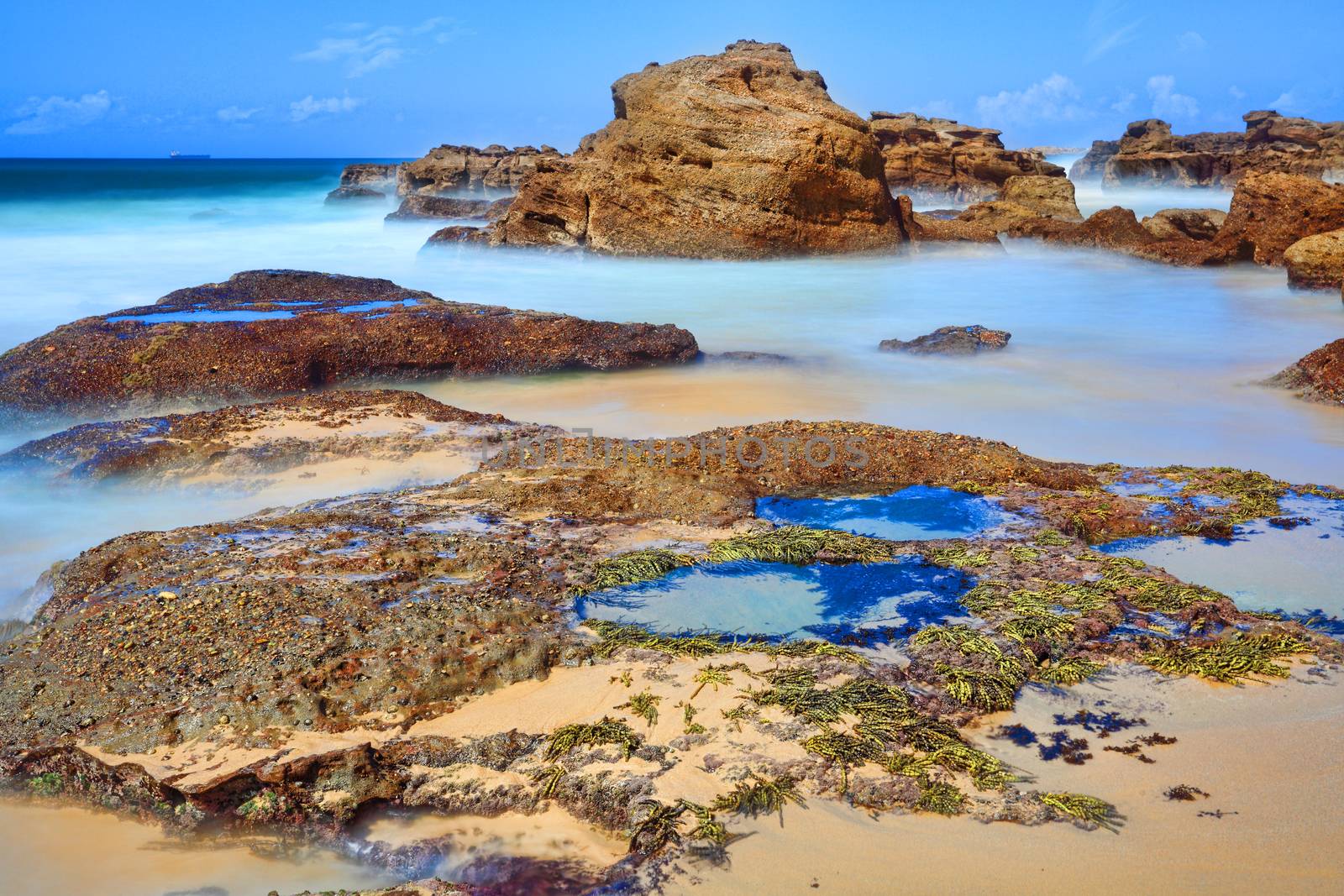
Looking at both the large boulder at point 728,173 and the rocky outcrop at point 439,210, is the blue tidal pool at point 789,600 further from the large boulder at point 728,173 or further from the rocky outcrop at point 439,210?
the rocky outcrop at point 439,210

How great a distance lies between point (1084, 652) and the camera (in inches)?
143

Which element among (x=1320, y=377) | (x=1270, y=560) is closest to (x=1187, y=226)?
(x=1320, y=377)

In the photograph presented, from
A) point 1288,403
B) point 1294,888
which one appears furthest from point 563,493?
point 1288,403

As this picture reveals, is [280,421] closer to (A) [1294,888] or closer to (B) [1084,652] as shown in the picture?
(B) [1084,652]

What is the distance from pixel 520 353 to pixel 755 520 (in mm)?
4902

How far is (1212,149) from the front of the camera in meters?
43.7

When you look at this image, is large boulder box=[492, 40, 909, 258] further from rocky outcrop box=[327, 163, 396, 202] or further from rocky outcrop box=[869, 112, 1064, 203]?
rocky outcrop box=[327, 163, 396, 202]

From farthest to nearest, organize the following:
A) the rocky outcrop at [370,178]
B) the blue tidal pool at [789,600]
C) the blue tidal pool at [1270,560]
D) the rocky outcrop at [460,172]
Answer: the rocky outcrop at [370,178] < the rocky outcrop at [460,172] < the blue tidal pool at [1270,560] < the blue tidal pool at [789,600]

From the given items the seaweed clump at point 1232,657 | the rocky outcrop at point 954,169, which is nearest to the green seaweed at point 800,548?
the seaweed clump at point 1232,657

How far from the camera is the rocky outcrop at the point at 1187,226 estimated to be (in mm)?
19359

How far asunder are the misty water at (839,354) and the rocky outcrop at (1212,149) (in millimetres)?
23113

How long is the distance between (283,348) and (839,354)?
17.5 feet

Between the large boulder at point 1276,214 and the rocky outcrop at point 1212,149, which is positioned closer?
the large boulder at point 1276,214

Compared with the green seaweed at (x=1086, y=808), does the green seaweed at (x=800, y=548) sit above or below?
above
